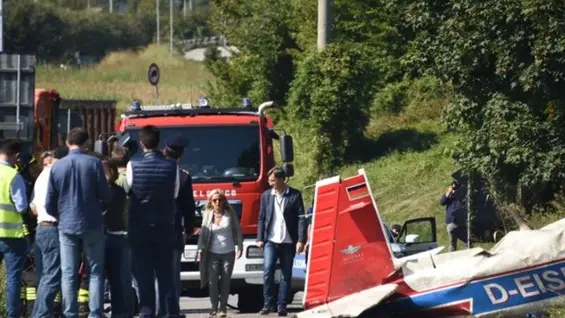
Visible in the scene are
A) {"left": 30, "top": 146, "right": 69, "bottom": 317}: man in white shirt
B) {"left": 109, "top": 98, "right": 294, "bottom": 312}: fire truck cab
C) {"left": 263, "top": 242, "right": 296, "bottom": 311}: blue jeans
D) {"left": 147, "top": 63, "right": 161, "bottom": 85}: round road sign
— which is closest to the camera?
{"left": 30, "top": 146, "right": 69, "bottom": 317}: man in white shirt

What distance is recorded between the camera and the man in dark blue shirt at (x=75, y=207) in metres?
13.0

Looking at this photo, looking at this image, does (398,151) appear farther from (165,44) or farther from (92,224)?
(165,44)

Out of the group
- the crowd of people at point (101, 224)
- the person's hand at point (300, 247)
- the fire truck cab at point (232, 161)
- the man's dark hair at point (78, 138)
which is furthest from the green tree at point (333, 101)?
the man's dark hair at point (78, 138)

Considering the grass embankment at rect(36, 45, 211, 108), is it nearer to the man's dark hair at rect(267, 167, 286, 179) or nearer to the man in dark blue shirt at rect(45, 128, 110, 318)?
the man's dark hair at rect(267, 167, 286, 179)

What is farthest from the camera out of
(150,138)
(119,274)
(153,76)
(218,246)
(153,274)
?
(153,76)

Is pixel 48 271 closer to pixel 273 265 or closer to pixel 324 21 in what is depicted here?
pixel 273 265

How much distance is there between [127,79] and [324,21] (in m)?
44.0

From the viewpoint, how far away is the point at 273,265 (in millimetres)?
16984

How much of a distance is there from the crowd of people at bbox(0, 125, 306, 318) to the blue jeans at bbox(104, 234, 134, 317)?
1 centimetres

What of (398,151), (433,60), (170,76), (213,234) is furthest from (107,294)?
(170,76)

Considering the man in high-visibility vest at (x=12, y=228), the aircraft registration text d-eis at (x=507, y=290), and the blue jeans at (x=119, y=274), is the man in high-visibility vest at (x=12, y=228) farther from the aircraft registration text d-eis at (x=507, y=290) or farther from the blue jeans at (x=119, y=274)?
the aircraft registration text d-eis at (x=507, y=290)

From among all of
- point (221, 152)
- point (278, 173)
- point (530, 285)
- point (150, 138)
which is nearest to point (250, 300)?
point (221, 152)

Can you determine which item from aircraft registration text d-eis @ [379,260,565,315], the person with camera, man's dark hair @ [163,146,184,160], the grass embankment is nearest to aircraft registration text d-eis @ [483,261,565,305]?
aircraft registration text d-eis @ [379,260,565,315]

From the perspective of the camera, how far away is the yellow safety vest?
13711mm
